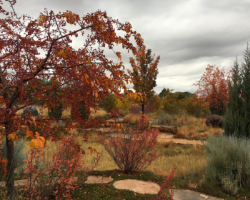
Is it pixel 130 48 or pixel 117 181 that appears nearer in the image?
pixel 130 48

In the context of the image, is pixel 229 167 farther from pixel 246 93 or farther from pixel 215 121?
pixel 215 121

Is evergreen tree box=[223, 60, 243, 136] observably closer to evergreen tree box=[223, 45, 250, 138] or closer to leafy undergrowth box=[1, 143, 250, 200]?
evergreen tree box=[223, 45, 250, 138]

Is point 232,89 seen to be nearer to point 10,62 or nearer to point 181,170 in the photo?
point 181,170

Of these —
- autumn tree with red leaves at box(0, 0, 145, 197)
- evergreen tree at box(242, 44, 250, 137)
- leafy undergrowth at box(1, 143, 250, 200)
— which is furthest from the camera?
evergreen tree at box(242, 44, 250, 137)

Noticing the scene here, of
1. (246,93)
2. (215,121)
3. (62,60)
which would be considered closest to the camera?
(62,60)

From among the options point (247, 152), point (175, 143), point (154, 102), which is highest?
point (154, 102)

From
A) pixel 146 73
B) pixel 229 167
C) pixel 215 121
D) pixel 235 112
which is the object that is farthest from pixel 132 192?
pixel 146 73

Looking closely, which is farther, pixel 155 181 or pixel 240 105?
pixel 240 105

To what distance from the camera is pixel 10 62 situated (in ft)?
9.36

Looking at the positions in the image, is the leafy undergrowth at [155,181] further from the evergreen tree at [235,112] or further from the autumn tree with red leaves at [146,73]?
the autumn tree with red leaves at [146,73]

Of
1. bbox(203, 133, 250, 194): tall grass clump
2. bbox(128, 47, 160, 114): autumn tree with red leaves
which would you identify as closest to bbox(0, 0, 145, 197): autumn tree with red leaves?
bbox(203, 133, 250, 194): tall grass clump

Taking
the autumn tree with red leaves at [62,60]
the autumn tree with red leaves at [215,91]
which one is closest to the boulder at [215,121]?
the autumn tree with red leaves at [215,91]

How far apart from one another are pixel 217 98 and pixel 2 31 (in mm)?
15351

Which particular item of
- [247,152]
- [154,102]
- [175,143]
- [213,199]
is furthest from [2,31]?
[154,102]
